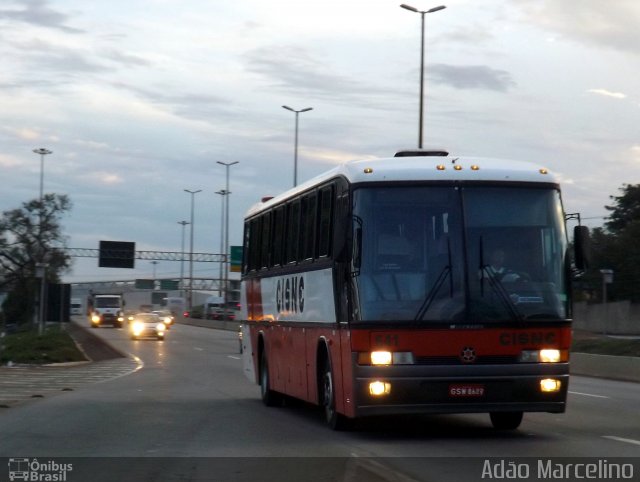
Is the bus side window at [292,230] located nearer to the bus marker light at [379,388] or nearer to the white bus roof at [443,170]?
the white bus roof at [443,170]

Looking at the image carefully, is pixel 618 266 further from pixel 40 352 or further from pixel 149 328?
pixel 40 352

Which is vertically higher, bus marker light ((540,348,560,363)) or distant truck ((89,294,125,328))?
distant truck ((89,294,125,328))

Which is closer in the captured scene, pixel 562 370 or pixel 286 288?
pixel 562 370

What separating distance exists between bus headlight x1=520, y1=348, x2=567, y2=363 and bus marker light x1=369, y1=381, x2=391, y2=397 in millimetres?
1579

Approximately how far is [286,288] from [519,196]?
513cm

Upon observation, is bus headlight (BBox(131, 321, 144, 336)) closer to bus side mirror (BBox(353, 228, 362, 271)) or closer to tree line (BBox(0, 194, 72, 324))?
tree line (BBox(0, 194, 72, 324))

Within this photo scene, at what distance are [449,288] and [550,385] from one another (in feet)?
5.27

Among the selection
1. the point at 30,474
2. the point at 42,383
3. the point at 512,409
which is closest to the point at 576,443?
the point at 512,409

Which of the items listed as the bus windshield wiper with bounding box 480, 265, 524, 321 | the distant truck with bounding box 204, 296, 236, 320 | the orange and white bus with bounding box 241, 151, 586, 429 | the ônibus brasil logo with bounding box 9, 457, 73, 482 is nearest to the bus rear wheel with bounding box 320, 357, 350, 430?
the orange and white bus with bounding box 241, 151, 586, 429

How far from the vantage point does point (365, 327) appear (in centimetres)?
1382

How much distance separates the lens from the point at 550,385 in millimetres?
13922

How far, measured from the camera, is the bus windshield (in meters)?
13.8

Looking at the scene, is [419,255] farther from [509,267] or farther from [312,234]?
[312,234]

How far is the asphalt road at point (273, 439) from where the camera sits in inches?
452
